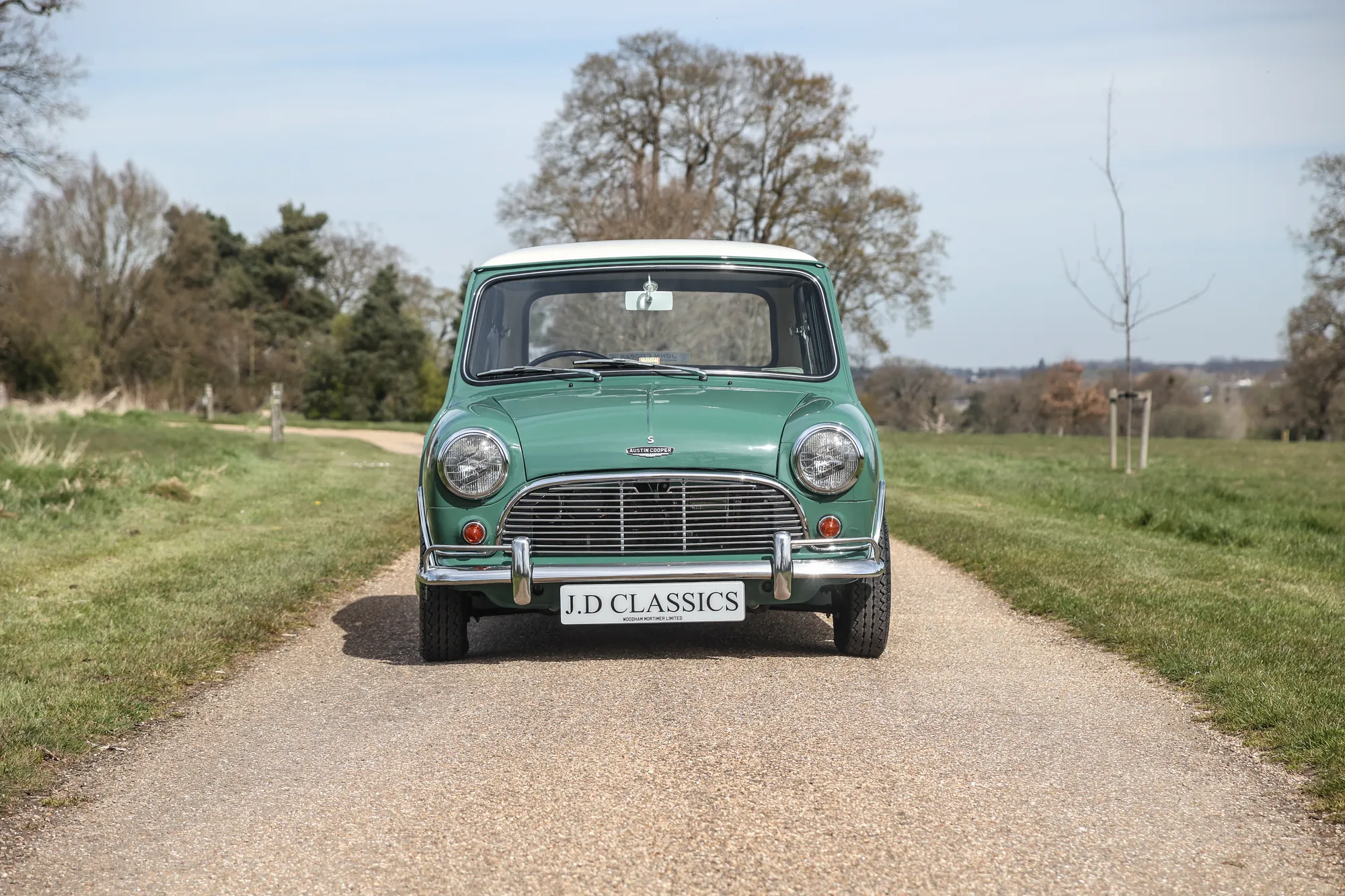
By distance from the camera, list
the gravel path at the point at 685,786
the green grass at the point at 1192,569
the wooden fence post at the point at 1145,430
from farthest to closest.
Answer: the wooden fence post at the point at 1145,430 < the green grass at the point at 1192,569 < the gravel path at the point at 685,786

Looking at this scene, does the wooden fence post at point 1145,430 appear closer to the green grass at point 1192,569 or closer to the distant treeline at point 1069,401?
the green grass at point 1192,569

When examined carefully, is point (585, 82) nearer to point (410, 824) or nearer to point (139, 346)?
point (139, 346)

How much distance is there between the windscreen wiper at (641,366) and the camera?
6266 millimetres

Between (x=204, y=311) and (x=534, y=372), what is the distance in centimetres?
5093

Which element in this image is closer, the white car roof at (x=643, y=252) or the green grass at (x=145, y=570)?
the green grass at (x=145, y=570)

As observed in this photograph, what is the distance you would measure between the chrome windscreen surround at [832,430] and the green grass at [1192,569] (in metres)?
1.57

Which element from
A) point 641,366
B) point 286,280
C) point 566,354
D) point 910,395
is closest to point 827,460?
point 641,366

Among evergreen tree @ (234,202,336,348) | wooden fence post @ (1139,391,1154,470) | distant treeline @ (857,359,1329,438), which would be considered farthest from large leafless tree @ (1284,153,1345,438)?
evergreen tree @ (234,202,336,348)

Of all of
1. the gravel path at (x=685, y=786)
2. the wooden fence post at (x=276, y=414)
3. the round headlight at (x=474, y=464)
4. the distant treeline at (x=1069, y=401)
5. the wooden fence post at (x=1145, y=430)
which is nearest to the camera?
the gravel path at (x=685, y=786)

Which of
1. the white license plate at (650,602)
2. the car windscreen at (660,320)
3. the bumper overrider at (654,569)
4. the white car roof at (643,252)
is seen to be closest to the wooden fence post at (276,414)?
the white car roof at (643,252)

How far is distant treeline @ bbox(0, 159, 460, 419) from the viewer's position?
42969mm

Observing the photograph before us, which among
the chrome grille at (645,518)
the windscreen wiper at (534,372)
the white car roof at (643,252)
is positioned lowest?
the chrome grille at (645,518)

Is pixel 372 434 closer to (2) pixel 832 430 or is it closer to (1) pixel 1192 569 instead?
(1) pixel 1192 569

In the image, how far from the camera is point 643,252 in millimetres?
6625
